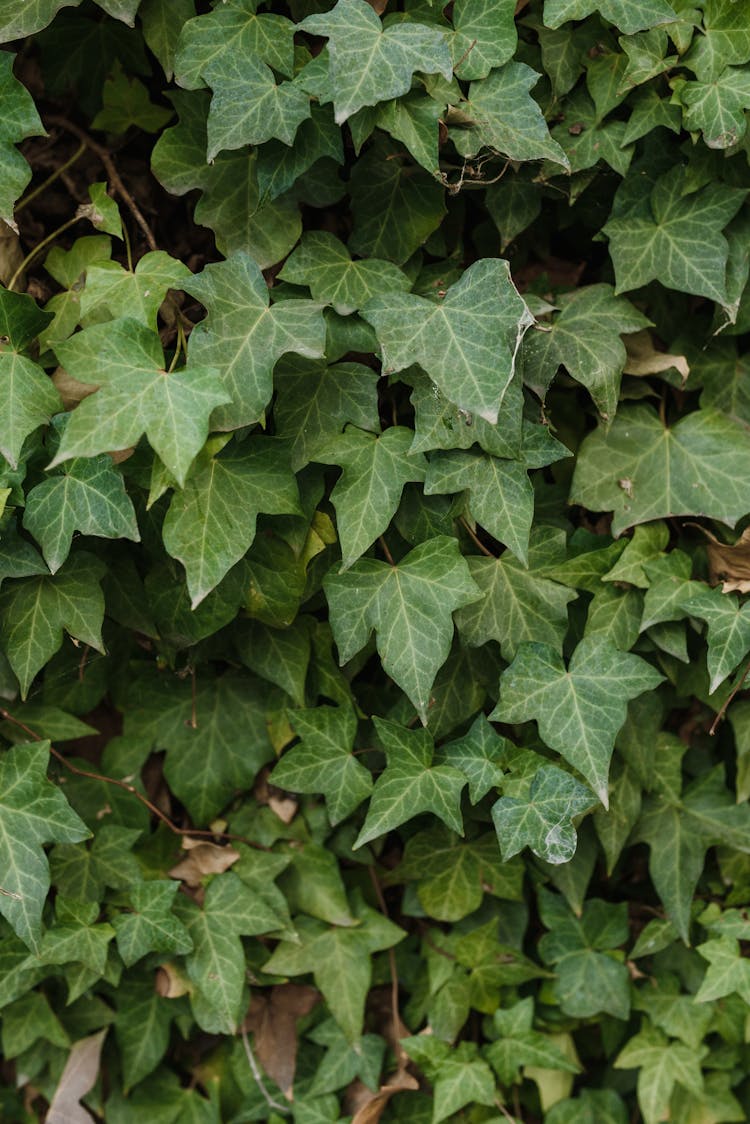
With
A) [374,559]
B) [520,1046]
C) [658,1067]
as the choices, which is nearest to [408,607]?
[374,559]

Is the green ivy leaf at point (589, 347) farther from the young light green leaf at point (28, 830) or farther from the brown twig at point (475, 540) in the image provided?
the young light green leaf at point (28, 830)

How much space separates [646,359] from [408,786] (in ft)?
2.33

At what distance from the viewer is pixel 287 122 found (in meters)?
1.22

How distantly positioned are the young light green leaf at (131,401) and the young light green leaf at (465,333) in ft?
0.78

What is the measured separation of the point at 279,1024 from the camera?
1.66 metres

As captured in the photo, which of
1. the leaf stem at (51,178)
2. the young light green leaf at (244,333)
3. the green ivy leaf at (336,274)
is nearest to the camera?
the young light green leaf at (244,333)

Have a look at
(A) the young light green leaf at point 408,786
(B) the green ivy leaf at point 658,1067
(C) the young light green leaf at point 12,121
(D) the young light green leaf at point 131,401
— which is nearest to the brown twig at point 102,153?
(C) the young light green leaf at point 12,121

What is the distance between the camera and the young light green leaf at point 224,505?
1222 mm

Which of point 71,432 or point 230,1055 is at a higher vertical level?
point 71,432

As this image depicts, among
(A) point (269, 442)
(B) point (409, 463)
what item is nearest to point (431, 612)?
(B) point (409, 463)

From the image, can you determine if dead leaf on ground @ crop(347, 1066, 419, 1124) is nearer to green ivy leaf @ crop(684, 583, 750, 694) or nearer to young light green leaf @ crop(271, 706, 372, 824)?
young light green leaf @ crop(271, 706, 372, 824)

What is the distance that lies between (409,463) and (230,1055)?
1.07 meters

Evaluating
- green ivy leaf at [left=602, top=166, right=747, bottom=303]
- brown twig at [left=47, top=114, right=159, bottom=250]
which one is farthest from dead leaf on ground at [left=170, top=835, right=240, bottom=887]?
green ivy leaf at [left=602, top=166, right=747, bottom=303]

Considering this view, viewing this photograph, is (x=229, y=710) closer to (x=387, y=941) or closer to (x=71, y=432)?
(x=387, y=941)
